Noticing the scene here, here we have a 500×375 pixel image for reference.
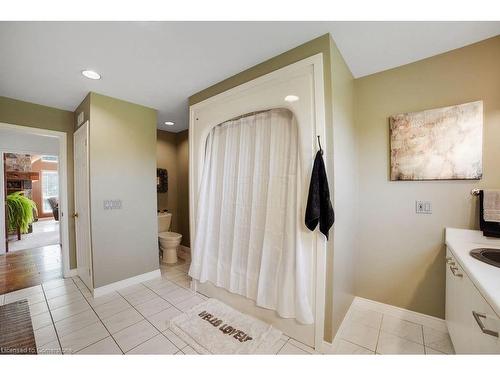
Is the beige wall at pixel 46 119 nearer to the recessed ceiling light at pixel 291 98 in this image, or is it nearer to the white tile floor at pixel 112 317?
the white tile floor at pixel 112 317

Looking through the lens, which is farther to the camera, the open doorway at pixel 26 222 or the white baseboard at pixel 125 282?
the open doorway at pixel 26 222

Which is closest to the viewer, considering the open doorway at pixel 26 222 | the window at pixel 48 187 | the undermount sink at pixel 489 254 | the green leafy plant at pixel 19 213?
the undermount sink at pixel 489 254

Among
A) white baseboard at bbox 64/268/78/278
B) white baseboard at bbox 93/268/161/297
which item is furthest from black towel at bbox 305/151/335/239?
white baseboard at bbox 64/268/78/278

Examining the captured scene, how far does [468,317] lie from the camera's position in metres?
1.15

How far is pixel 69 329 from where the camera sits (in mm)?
1850

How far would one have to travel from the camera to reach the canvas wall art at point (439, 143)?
162cm

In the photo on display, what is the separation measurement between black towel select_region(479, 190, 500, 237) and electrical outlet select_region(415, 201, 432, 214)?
12.0 inches

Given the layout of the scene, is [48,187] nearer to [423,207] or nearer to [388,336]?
[388,336]

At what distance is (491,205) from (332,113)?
1382 millimetres

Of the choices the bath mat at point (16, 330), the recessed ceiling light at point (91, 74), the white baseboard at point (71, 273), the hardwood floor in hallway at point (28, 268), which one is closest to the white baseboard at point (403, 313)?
the bath mat at point (16, 330)

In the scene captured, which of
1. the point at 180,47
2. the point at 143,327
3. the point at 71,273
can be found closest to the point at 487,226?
the point at 180,47

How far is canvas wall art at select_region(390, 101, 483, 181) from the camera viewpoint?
1.62 meters

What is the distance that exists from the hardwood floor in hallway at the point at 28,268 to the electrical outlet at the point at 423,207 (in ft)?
15.3
